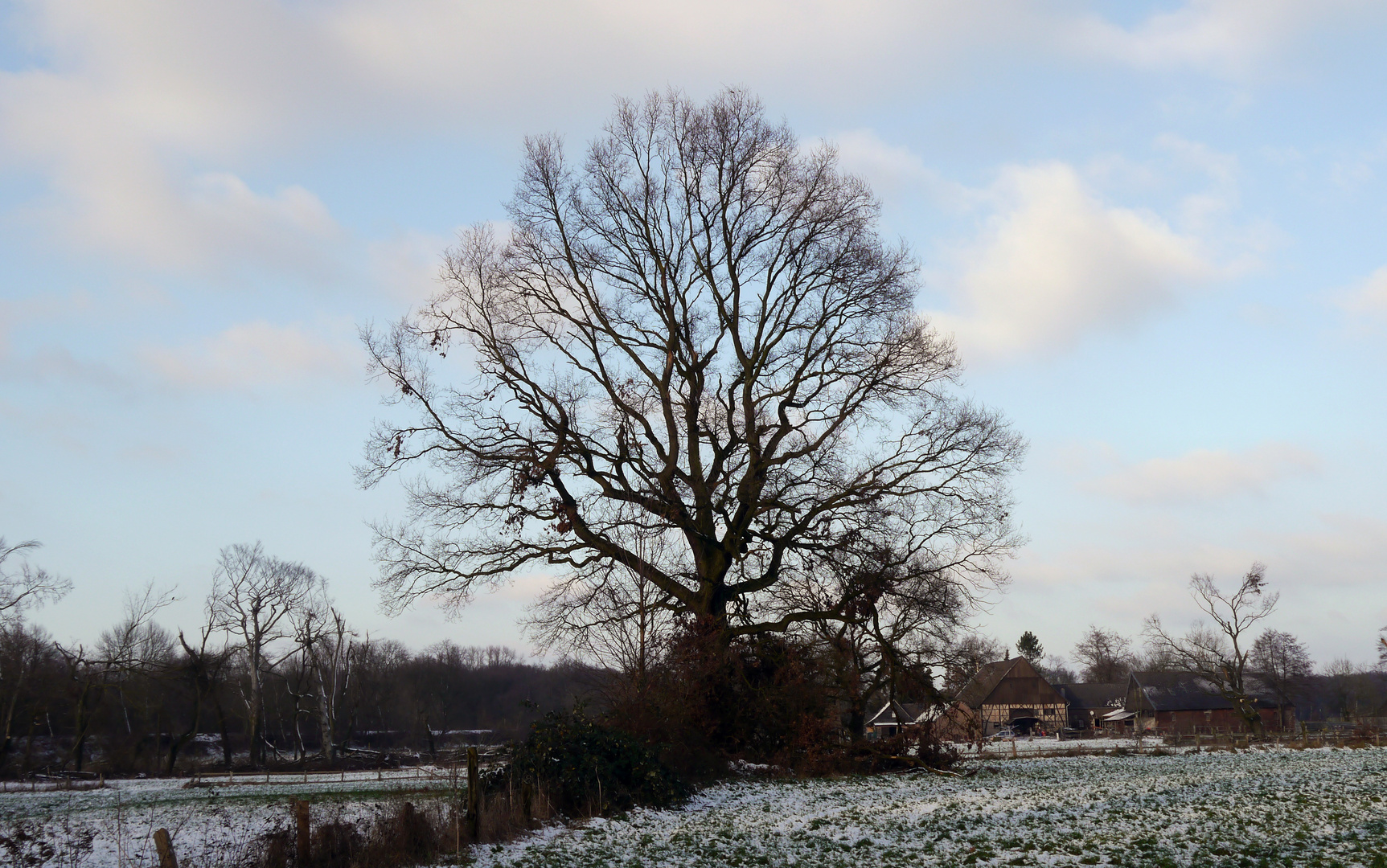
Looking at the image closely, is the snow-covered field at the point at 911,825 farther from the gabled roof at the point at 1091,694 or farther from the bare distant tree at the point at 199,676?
the gabled roof at the point at 1091,694

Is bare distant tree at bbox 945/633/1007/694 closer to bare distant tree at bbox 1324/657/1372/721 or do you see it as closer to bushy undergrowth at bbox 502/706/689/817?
bushy undergrowth at bbox 502/706/689/817

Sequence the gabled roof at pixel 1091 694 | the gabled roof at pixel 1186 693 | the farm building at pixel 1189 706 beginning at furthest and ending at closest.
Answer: the gabled roof at pixel 1091 694, the gabled roof at pixel 1186 693, the farm building at pixel 1189 706

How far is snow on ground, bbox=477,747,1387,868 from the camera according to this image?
9.95 meters

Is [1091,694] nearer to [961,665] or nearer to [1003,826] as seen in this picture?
[961,665]

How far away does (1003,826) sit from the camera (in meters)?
12.2

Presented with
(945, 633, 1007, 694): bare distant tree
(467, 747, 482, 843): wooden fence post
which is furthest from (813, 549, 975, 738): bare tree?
(467, 747, 482, 843): wooden fence post

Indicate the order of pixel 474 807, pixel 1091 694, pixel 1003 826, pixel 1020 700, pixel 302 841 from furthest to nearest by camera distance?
pixel 1091 694 < pixel 1020 700 < pixel 1003 826 < pixel 474 807 < pixel 302 841

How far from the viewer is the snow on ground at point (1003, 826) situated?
9945mm

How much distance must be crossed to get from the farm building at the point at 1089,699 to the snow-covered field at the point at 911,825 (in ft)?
261

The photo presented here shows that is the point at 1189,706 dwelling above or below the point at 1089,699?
above

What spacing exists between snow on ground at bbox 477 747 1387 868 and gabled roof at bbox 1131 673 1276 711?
63563 millimetres

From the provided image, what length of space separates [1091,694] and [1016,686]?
1433 centimetres

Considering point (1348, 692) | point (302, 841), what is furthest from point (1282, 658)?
point (302, 841)

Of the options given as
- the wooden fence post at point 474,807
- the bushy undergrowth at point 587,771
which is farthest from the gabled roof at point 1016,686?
the wooden fence post at point 474,807
